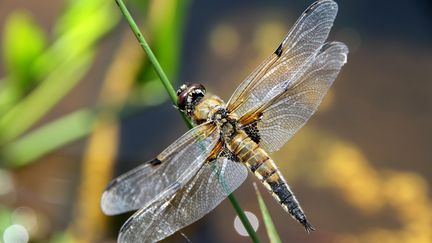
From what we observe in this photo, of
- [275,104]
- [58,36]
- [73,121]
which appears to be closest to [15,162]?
[73,121]

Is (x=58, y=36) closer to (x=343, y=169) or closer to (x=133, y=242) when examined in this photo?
(x=343, y=169)

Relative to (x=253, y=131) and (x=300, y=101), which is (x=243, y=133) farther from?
(x=300, y=101)

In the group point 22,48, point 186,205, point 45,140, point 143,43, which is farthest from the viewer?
point 45,140

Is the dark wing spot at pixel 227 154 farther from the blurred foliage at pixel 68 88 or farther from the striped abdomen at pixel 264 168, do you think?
the blurred foliage at pixel 68 88

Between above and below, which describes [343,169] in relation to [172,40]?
below

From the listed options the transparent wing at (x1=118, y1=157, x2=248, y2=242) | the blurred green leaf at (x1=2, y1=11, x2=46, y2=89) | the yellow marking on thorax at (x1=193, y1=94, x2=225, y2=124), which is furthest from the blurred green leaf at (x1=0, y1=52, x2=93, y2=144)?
the transparent wing at (x1=118, y1=157, x2=248, y2=242)

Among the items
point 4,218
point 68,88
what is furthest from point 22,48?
point 4,218

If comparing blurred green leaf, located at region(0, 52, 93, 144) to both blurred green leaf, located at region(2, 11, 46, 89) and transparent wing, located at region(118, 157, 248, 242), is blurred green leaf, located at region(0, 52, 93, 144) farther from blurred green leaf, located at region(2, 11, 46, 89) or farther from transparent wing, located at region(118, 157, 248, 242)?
transparent wing, located at region(118, 157, 248, 242)
